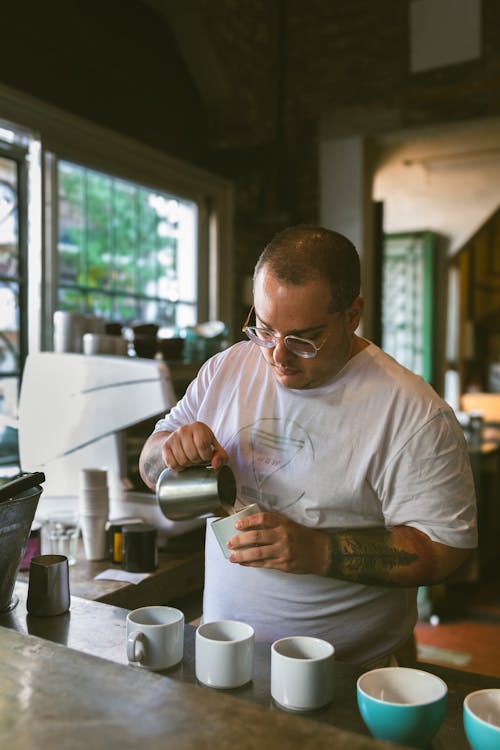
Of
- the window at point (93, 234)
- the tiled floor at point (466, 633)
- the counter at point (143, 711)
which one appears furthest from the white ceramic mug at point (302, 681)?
the tiled floor at point (466, 633)

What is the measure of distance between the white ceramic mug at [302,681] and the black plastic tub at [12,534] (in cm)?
63

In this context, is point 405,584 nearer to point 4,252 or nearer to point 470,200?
point 4,252

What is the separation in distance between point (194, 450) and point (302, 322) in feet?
1.11

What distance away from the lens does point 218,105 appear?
13.0 feet

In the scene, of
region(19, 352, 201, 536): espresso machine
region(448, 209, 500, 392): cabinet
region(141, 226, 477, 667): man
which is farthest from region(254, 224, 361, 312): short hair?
region(448, 209, 500, 392): cabinet

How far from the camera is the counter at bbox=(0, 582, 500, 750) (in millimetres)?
870

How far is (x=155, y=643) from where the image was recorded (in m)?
1.22

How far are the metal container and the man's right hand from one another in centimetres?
1

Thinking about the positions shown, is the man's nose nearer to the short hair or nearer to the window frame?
the short hair

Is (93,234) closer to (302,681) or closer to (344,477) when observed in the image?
(344,477)

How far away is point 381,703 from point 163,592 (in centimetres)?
120

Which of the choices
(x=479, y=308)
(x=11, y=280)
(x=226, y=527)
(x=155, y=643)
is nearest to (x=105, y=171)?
(x=11, y=280)

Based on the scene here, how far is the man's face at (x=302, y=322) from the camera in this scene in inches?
55.0

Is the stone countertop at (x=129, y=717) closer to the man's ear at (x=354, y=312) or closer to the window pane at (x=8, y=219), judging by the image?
the man's ear at (x=354, y=312)
